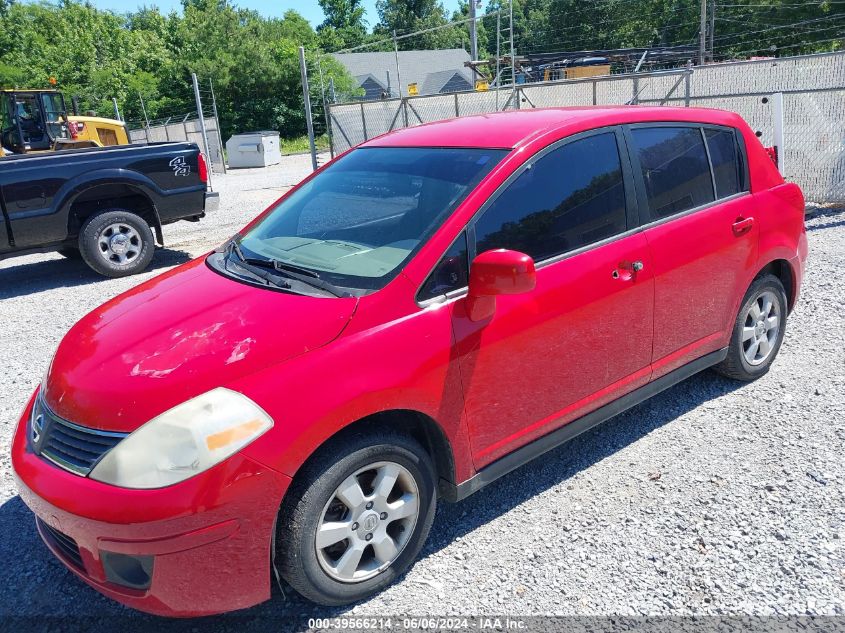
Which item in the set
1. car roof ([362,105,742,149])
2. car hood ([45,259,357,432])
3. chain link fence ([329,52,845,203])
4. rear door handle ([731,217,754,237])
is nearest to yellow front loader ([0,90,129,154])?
chain link fence ([329,52,845,203])

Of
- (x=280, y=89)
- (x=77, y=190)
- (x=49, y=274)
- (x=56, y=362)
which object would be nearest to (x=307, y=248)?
(x=56, y=362)

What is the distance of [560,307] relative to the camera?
3.07 meters

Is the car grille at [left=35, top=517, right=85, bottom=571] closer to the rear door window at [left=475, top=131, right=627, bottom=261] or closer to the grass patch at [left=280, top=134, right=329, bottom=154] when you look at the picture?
the rear door window at [left=475, top=131, right=627, bottom=261]

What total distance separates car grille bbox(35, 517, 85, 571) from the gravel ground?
0.40 meters

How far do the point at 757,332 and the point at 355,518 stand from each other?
3003 mm

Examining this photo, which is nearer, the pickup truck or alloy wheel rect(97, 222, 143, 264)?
the pickup truck

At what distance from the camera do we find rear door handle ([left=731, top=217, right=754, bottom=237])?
3861 mm

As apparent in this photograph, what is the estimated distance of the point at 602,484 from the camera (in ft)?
11.3

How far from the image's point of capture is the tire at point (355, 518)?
241 centimetres

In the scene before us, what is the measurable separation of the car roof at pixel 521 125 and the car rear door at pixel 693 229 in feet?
0.25

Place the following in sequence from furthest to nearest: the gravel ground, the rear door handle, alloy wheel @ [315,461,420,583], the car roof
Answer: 1. the rear door handle
2. the car roof
3. the gravel ground
4. alloy wheel @ [315,461,420,583]

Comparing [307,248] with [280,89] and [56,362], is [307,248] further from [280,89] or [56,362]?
[280,89]

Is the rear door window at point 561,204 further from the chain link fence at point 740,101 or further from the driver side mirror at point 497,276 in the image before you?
the chain link fence at point 740,101

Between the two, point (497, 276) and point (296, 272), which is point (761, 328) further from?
point (296, 272)
